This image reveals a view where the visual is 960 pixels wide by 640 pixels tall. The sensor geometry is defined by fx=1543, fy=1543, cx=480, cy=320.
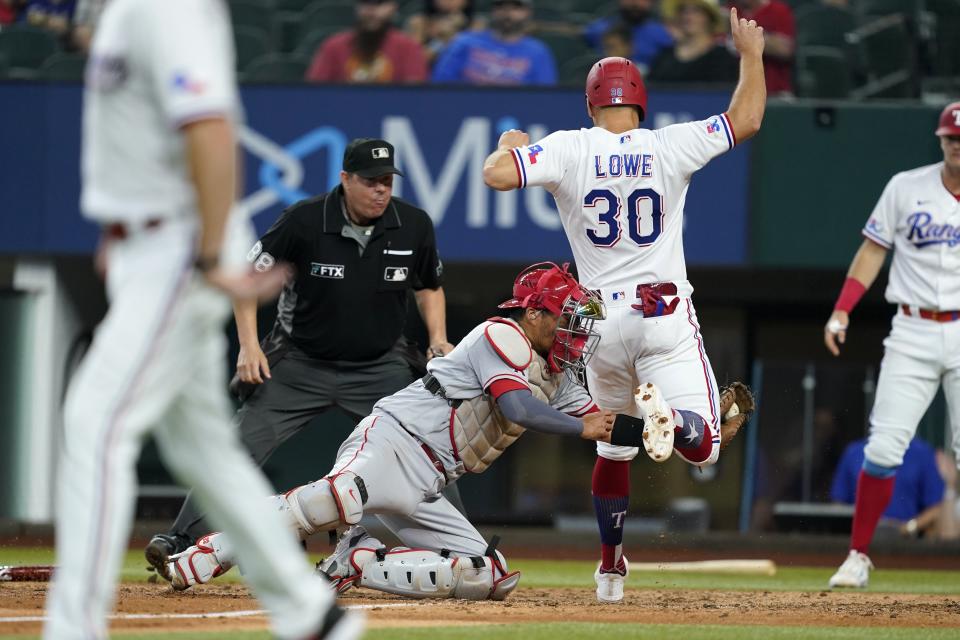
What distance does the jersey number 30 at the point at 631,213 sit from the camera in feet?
19.5

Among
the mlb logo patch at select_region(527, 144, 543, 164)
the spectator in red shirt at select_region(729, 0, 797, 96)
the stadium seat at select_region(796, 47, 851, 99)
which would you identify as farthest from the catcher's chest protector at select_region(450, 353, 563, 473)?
the stadium seat at select_region(796, 47, 851, 99)

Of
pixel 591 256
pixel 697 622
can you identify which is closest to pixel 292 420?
pixel 591 256

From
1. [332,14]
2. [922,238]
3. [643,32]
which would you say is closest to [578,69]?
[643,32]

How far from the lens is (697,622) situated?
5.33 meters

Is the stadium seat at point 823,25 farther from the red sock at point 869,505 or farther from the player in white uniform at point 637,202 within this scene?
the player in white uniform at point 637,202

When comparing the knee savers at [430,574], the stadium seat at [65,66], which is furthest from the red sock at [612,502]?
the stadium seat at [65,66]

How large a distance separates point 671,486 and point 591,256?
5.95 m

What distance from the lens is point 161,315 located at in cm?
332

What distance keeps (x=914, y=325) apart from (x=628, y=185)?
1.99 metres

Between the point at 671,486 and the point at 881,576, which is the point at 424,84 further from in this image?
the point at 881,576

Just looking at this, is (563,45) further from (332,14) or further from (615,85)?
(615,85)

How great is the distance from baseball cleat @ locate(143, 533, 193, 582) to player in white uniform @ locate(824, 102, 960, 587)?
3051 mm

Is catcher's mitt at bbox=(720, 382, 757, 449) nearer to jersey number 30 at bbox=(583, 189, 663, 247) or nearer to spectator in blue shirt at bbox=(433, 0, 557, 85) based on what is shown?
jersey number 30 at bbox=(583, 189, 663, 247)

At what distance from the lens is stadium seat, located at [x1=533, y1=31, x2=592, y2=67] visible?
36.8 ft
